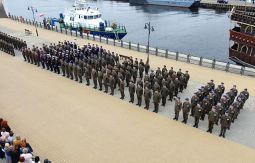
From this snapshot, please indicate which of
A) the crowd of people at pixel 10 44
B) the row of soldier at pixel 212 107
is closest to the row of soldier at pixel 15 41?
the crowd of people at pixel 10 44

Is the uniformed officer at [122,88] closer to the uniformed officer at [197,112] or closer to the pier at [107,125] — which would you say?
the pier at [107,125]

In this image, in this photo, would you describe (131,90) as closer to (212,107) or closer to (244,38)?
(212,107)

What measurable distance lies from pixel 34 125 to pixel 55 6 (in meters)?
68.0

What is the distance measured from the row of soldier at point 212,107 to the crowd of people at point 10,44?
16500mm

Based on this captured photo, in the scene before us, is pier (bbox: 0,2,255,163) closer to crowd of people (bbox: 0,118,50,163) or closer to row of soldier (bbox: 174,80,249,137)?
row of soldier (bbox: 174,80,249,137)

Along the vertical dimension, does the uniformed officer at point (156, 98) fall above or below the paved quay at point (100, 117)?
above

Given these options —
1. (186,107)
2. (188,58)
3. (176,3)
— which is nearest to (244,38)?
(188,58)

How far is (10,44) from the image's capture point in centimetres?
2623

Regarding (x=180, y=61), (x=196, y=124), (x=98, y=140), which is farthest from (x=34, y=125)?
(x=180, y=61)

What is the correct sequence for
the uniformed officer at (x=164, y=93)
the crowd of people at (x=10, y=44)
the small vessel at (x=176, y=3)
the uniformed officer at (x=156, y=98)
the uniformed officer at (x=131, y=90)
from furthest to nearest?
the small vessel at (x=176, y=3) < the crowd of people at (x=10, y=44) < the uniformed officer at (x=131, y=90) < the uniformed officer at (x=164, y=93) < the uniformed officer at (x=156, y=98)

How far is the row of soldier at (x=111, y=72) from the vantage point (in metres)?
16.4

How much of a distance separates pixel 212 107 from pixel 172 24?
4221 centimetres

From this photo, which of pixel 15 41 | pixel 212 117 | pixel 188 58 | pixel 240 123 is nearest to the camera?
pixel 212 117

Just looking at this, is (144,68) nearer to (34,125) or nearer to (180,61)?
(180,61)
